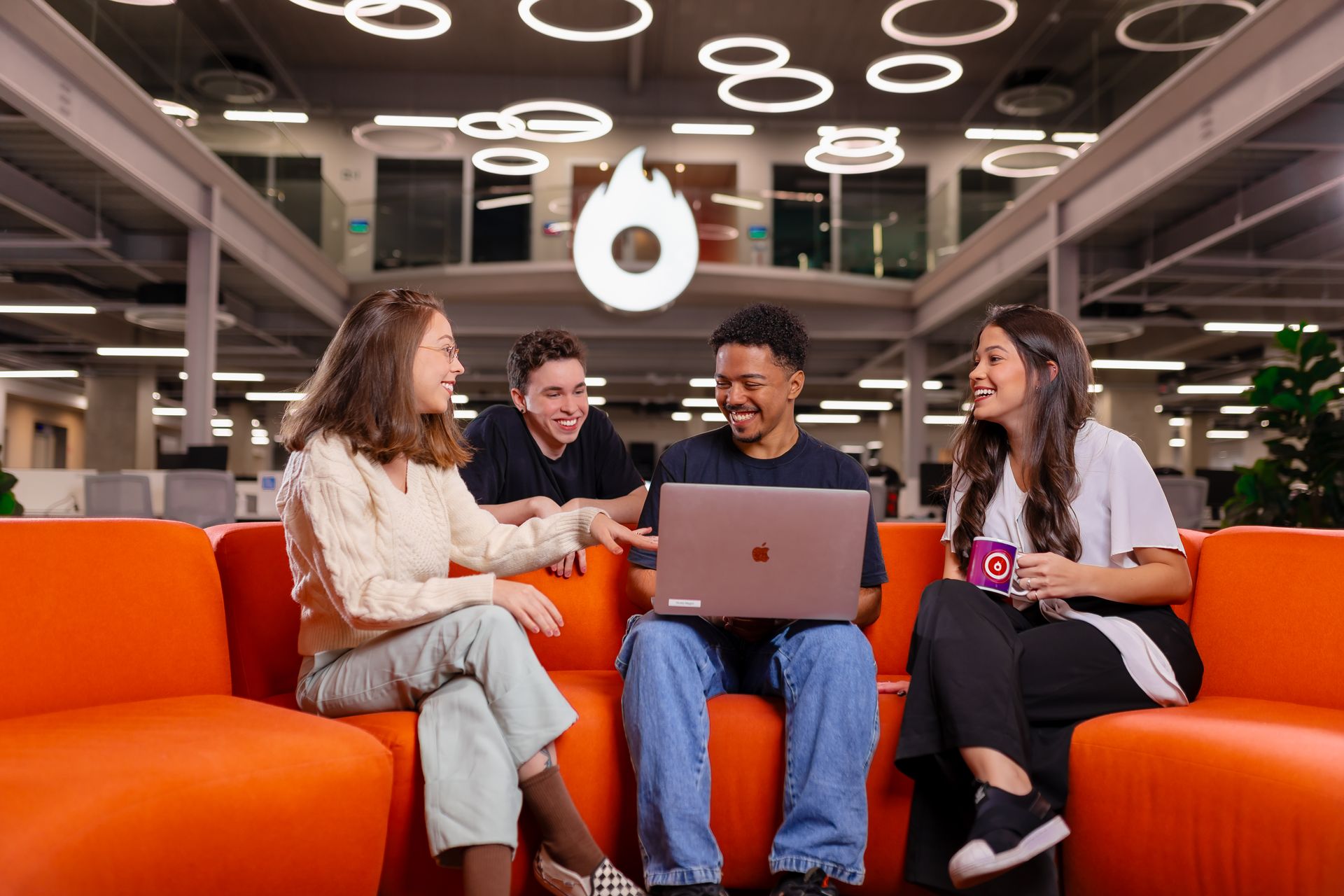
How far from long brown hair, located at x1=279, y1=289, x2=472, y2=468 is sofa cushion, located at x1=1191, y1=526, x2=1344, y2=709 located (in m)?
1.78

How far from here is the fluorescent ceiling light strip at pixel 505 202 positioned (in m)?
13.8

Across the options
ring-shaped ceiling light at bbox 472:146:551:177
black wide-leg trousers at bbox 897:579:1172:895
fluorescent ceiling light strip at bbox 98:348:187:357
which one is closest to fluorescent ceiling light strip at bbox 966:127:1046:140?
ring-shaped ceiling light at bbox 472:146:551:177

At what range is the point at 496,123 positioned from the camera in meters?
11.6

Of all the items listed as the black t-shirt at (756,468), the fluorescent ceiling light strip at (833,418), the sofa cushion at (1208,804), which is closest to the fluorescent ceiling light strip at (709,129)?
the fluorescent ceiling light strip at (833,418)

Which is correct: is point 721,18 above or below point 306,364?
above

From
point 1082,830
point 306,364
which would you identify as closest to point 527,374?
point 1082,830

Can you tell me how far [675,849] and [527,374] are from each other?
1475mm

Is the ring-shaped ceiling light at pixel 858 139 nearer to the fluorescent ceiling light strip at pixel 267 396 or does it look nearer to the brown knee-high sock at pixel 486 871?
the brown knee-high sock at pixel 486 871

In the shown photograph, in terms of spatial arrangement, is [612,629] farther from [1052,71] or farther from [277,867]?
[1052,71]

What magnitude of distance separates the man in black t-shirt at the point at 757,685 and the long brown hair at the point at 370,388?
58 centimetres

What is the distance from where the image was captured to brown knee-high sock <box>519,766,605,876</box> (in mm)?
1771

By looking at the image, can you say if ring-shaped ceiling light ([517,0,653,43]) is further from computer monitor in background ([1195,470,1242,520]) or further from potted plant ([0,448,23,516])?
computer monitor in background ([1195,470,1242,520])

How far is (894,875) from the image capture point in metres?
1.99

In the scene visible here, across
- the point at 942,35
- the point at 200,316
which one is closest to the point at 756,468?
the point at 942,35
